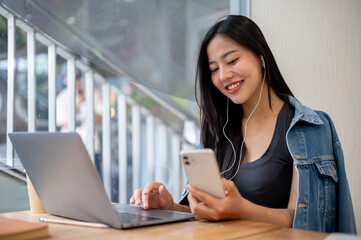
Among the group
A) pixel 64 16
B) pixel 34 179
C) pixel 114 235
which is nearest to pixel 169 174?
pixel 64 16

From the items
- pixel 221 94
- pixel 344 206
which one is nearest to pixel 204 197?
pixel 344 206

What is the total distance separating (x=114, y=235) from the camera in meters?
0.79

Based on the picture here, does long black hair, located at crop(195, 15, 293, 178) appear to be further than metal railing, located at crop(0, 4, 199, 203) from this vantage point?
No

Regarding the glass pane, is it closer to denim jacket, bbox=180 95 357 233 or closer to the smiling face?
the smiling face

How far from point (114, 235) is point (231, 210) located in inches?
12.2

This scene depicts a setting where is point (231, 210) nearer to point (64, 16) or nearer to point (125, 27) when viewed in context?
point (64, 16)

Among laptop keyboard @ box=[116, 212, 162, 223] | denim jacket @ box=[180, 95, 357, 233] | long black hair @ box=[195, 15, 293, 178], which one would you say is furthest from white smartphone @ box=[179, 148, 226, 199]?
long black hair @ box=[195, 15, 293, 178]

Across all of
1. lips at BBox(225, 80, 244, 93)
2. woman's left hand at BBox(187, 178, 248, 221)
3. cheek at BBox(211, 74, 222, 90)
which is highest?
cheek at BBox(211, 74, 222, 90)

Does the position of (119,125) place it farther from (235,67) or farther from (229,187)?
(229,187)

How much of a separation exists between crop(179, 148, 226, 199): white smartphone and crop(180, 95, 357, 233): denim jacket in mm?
436

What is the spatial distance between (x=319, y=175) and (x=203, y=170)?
0.59 metres

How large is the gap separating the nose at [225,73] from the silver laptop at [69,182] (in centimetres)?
62

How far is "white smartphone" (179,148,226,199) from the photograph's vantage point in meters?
0.85

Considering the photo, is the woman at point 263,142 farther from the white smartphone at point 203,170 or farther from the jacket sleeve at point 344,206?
the white smartphone at point 203,170
